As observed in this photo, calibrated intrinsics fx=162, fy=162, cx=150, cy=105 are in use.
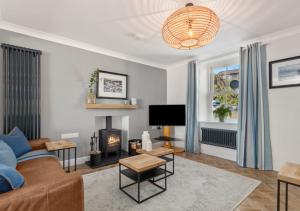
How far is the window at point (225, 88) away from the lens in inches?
152

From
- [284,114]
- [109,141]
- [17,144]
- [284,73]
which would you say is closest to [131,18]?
[17,144]

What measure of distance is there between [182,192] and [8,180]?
1.95 metres

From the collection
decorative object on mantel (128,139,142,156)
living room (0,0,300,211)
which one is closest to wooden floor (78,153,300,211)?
living room (0,0,300,211)

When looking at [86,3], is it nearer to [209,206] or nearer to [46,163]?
[46,163]

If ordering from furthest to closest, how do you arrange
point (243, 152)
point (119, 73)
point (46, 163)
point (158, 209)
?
point (119, 73) → point (243, 152) → point (46, 163) → point (158, 209)

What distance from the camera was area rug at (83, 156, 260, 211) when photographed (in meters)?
1.93

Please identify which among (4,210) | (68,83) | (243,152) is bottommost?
(243,152)

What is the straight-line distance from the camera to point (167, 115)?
441cm

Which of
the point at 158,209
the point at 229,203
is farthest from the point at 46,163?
the point at 229,203

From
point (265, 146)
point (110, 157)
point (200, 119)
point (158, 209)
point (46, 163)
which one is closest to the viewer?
point (158, 209)

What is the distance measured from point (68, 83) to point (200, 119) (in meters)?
3.30

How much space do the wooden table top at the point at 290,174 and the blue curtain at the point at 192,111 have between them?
→ 106 inches

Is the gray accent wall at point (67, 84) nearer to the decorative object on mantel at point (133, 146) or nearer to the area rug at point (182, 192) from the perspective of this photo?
the decorative object on mantel at point (133, 146)

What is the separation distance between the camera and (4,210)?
0.95 m
